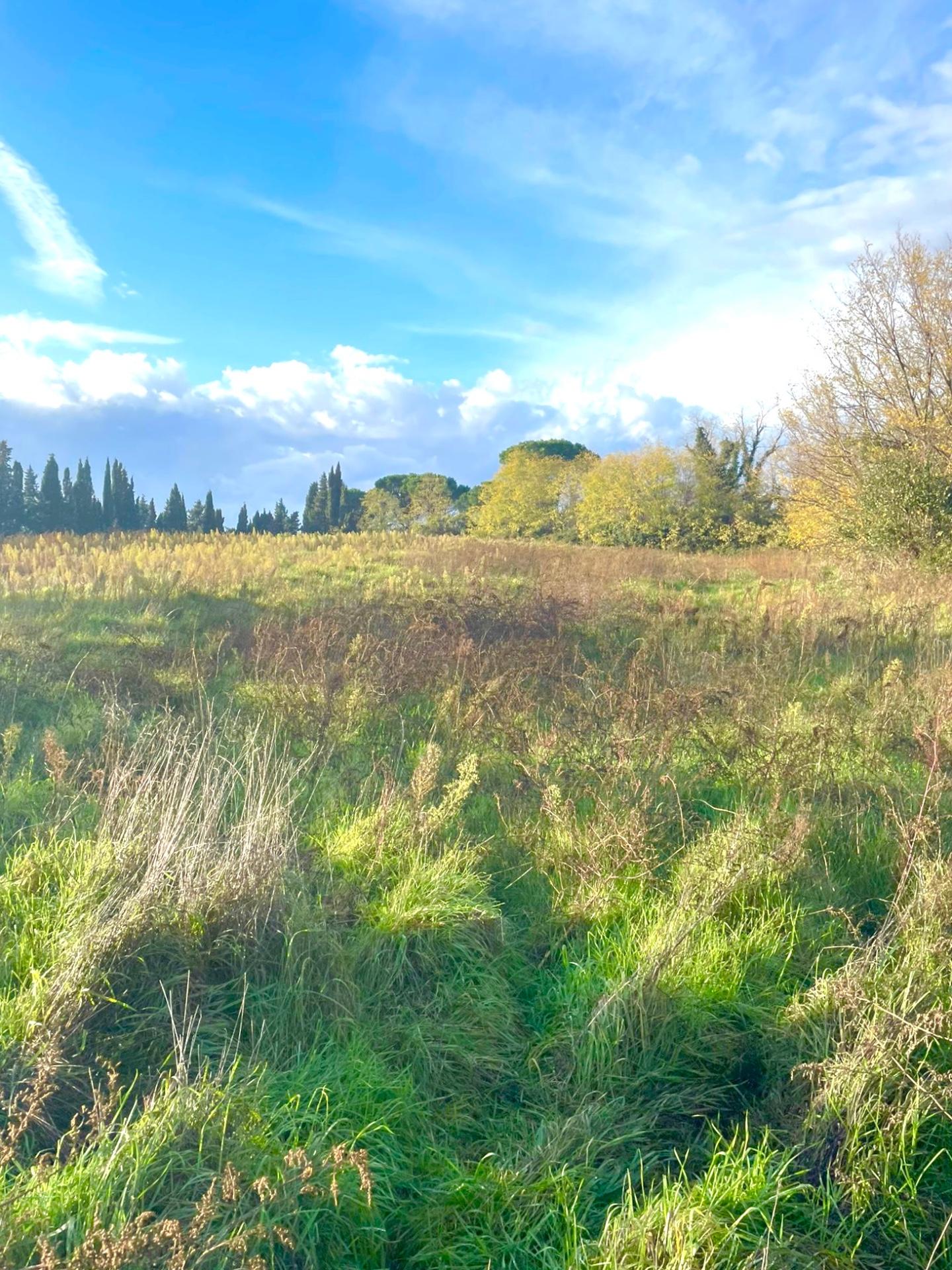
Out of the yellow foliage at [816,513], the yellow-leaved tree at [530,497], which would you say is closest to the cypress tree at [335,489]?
the yellow-leaved tree at [530,497]

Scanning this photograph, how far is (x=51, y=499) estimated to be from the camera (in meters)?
38.0

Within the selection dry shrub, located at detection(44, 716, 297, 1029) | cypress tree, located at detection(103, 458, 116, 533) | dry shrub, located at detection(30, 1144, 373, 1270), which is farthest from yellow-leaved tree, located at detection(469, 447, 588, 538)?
dry shrub, located at detection(30, 1144, 373, 1270)

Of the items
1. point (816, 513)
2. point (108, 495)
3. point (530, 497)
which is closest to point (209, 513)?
point (108, 495)

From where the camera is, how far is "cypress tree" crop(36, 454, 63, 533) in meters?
37.4

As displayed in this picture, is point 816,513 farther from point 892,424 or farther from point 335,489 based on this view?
point 335,489

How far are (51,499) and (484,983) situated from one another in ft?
135

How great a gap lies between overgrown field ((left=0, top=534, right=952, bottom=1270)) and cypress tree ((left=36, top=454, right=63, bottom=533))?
35.7 m

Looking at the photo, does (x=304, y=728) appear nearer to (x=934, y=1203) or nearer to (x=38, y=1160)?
(x=38, y=1160)

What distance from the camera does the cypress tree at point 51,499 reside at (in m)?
37.4

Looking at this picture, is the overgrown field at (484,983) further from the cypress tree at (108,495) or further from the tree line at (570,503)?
the cypress tree at (108,495)

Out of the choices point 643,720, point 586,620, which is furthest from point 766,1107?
point 586,620

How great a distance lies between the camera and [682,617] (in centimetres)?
959

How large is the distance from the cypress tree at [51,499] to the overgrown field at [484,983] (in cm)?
3571

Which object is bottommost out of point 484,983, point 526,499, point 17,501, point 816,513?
point 484,983
